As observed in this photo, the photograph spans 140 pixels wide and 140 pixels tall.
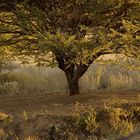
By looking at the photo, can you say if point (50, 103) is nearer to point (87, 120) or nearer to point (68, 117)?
point (68, 117)

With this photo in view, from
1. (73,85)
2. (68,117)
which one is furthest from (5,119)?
(73,85)

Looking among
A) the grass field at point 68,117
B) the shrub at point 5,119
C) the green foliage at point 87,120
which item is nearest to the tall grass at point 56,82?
the grass field at point 68,117

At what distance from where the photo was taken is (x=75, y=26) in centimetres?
1433

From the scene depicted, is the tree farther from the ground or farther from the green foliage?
the green foliage

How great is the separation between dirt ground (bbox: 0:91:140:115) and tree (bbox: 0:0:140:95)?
1.14 meters

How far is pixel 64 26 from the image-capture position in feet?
46.5

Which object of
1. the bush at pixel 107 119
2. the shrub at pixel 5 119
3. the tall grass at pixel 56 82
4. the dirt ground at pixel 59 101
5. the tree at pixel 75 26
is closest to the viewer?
the bush at pixel 107 119

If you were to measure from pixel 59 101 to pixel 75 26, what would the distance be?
2151mm

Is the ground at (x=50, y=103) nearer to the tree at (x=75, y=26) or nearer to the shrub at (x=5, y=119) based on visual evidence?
the shrub at (x=5, y=119)

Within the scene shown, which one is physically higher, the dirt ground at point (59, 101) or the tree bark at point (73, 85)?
the tree bark at point (73, 85)

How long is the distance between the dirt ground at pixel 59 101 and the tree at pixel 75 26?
44.9 inches

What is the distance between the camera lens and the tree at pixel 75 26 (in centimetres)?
1273

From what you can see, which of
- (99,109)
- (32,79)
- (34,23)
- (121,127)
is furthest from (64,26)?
(32,79)

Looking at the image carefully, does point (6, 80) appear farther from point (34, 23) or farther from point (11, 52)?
point (34, 23)
